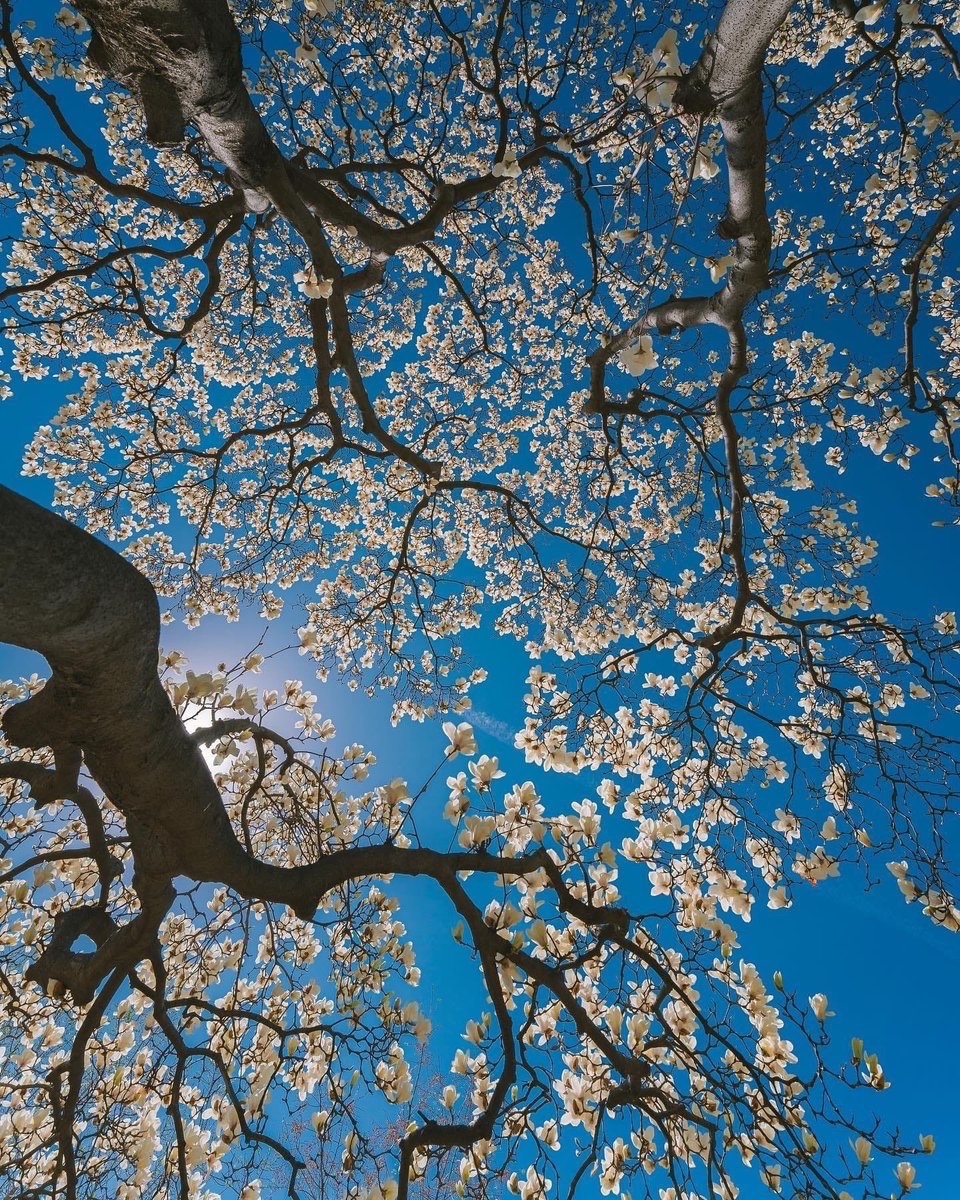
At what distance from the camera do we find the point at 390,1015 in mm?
2795

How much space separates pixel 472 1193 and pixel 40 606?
2.55m

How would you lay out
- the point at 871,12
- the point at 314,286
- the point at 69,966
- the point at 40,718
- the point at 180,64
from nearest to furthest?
1. the point at 40,718
2. the point at 180,64
3. the point at 871,12
4. the point at 69,966
5. the point at 314,286

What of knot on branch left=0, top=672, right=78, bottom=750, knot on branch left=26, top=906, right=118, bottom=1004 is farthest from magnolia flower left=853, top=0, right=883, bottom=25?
knot on branch left=26, top=906, right=118, bottom=1004

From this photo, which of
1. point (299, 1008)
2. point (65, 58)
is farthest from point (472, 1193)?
point (65, 58)

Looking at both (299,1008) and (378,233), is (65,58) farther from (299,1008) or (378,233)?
(299,1008)

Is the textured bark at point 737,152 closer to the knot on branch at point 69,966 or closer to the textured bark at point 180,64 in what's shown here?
the textured bark at point 180,64

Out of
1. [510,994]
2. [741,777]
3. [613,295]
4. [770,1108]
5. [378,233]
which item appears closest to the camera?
[770,1108]

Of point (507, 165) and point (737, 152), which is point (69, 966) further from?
point (737, 152)

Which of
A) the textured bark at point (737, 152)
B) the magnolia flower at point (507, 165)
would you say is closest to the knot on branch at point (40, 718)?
the textured bark at point (737, 152)

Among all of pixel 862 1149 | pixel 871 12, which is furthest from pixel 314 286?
pixel 862 1149

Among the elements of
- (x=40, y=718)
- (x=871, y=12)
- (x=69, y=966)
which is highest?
(x=871, y=12)

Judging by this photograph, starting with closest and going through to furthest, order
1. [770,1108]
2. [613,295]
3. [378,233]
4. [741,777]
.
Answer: [770,1108], [378,233], [741,777], [613,295]

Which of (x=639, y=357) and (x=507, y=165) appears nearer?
(x=639, y=357)

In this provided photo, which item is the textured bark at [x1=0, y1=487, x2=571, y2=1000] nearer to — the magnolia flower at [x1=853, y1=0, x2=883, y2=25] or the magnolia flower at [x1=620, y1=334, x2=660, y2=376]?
the magnolia flower at [x1=620, y1=334, x2=660, y2=376]
